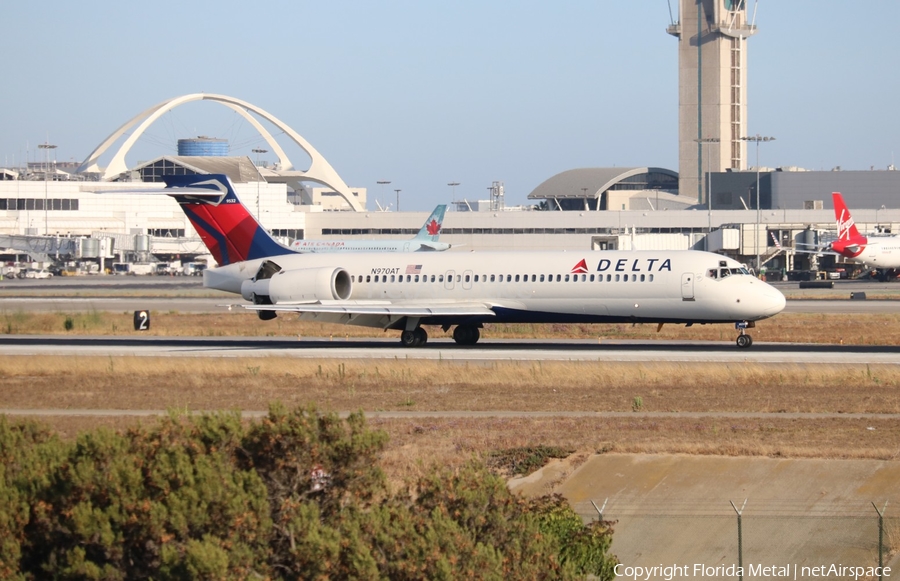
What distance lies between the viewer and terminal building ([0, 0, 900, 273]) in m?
119

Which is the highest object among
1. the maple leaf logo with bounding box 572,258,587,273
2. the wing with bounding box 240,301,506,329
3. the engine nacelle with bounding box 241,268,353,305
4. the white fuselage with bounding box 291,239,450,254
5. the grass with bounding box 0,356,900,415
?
the white fuselage with bounding box 291,239,450,254

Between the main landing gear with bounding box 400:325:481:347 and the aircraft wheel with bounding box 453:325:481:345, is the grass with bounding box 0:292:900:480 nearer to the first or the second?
the main landing gear with bounding box 400:325:481:347

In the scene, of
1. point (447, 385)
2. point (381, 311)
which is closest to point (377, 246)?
point (381, 311)

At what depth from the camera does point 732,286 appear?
3406 cm

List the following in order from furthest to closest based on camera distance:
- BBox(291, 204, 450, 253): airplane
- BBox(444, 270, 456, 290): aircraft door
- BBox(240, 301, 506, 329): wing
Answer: BBox(291, 204, 450, 253): airplane
BBox(444, 270, 456, 290): aircraft door
BBox(240, 301, 506, 329): wing

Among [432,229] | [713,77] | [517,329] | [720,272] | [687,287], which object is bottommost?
[517,329]

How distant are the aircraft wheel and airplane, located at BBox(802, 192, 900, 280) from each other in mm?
51517

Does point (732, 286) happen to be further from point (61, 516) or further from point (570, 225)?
point (570, 225)

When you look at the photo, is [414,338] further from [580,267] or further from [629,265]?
[629,265]

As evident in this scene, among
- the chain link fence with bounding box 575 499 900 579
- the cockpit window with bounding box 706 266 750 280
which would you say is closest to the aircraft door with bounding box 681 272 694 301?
the cockpit window with bounding box 706 266 750 280

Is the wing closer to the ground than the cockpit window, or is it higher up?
closer to the ground

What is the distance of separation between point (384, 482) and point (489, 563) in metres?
1.88

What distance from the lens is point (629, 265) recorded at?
35.4 m

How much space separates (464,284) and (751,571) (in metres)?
24.6
